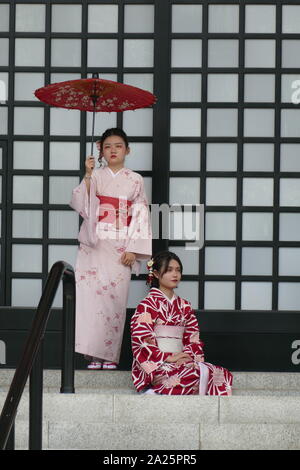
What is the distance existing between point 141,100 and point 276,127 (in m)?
1.31

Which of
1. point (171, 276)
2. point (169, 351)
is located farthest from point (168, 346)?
point (171, 276)

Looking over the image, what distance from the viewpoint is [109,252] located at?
7.44 metres

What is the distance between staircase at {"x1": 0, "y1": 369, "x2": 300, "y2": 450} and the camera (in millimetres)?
5426

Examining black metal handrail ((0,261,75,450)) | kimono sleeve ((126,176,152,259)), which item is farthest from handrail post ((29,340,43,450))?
kimono sleeve ((126,176,152,259))

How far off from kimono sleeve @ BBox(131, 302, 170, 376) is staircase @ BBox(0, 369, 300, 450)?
1.01 m

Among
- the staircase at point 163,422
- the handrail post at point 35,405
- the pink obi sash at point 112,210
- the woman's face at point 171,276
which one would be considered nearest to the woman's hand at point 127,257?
the pink obi sash at point 112,210

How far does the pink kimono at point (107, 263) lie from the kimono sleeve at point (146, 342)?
18.7 inches

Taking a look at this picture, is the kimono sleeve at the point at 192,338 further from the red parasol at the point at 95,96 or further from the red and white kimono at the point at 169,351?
the red parasol at the point at 95,96

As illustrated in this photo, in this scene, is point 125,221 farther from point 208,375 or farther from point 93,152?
point 208,375

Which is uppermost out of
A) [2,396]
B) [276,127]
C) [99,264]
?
[276,127]

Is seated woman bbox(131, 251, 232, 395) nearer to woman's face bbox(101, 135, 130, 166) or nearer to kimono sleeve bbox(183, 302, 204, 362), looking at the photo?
Answer: kimono sleeve bbox(183, 302, 204, 362)

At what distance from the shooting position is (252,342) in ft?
25.5

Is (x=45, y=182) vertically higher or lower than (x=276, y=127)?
lower

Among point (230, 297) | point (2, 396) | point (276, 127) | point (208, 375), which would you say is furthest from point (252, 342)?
point (2, 396)
